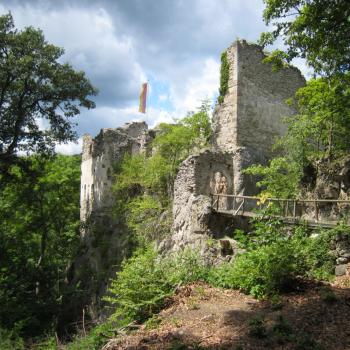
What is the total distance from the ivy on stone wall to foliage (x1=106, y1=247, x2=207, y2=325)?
35.7 feet

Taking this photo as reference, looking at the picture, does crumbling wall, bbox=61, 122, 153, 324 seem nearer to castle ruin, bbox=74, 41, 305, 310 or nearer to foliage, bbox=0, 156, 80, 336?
castle ruin, bbox=74, 41, 305, 310

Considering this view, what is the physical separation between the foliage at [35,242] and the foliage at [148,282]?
313 inches

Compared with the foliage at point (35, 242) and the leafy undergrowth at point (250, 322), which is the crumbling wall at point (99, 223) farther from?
the leafy undergrowth at point (250, 322)

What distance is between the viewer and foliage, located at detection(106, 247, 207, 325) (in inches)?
361

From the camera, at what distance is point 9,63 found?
567 inches

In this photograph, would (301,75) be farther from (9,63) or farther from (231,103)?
(9,63)

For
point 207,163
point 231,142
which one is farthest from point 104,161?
point 207,163

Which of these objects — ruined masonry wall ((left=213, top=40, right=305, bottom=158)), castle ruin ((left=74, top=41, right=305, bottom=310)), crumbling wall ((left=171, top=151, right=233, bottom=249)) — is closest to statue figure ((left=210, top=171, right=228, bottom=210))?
castle ruin ((left=74, top=41, right=305, bottom=310))

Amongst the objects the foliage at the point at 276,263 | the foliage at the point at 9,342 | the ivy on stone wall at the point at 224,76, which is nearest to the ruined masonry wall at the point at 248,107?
the ivy on stone wall at the point at 224,76

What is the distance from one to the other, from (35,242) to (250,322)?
2081 cm

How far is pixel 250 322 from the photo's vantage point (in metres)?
7.11

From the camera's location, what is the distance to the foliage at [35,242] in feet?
55.9

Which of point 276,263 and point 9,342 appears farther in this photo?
point 9,342

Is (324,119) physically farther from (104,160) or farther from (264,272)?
(104,160)
